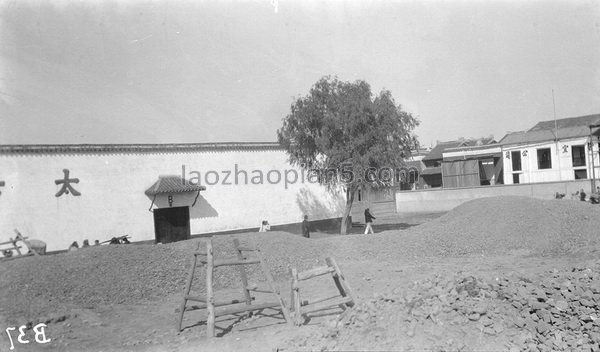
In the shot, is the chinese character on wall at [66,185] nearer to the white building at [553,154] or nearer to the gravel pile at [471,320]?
the gravel pile at [471,320]

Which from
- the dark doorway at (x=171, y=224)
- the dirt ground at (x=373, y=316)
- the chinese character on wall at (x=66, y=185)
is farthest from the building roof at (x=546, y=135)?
the chinese character on wall at (x=66, y=185)

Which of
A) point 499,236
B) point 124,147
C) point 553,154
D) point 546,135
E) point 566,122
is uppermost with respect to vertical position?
point 566,122

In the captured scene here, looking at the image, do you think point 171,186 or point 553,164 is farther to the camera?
point 553,164

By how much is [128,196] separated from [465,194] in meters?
20.0

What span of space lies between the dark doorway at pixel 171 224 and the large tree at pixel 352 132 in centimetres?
512

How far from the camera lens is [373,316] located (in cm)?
558

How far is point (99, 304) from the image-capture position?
9.20 m

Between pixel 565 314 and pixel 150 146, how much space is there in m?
14.5

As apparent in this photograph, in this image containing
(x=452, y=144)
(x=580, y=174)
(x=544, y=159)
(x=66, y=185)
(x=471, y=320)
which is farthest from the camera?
(x=452, y=144)

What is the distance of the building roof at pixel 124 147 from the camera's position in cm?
1472

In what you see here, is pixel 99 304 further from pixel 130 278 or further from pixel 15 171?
pixel 15 171

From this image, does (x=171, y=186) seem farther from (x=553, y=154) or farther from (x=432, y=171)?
(x=432, y=171)

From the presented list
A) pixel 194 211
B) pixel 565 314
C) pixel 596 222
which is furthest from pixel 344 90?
pixel 565 314

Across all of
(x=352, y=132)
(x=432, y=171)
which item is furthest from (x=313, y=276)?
(x=432, y=171)
